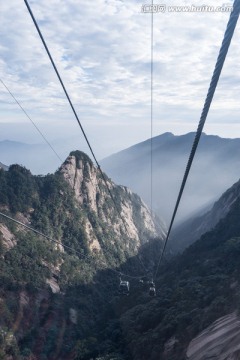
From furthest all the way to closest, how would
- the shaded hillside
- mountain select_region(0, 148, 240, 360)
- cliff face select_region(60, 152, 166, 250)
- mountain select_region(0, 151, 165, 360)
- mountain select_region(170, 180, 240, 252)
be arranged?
mountain select_region(170, 180, 240, 252)
cliff face select_region(60, 152, 166, 250)
mountain select_region(0, 151, 165, 360)
mountain select_region(0, 148, 240, 360)
the shaded hillside

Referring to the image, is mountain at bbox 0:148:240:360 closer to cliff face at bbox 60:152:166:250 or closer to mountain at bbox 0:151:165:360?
mountain at bbox 0:151:165:360

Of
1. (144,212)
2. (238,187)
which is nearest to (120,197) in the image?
(144,212)

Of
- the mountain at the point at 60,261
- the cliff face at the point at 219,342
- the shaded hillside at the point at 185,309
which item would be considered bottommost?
the cliff face at the point at 219,342

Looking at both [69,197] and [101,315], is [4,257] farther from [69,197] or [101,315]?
[69,197]

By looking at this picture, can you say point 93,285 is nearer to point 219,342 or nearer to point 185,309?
point 185,309

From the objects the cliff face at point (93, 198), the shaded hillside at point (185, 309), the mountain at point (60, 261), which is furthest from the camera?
the cliff face at point (93, 198)

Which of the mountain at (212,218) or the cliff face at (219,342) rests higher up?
the mountain at (212,218)

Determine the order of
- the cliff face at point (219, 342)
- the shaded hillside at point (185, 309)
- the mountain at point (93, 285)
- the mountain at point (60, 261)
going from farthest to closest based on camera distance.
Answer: the mountain at point (60, 261)
the mountain at point (93, 285)
the shaded hillside at point (185, 309)
the cliff face at point (219, 342)

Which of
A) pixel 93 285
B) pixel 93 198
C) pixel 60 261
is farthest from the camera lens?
pixel 93 198

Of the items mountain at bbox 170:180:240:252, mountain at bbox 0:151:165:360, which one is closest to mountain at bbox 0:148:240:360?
mountain at bbox 0:151:165:360

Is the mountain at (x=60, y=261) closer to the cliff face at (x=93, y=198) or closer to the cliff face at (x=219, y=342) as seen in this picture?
the cliff face at (x=93, y=198)

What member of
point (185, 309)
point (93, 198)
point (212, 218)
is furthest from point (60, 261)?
point (212, 218)

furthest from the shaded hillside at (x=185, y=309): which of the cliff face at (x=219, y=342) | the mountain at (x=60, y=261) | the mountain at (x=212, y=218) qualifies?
the mountain at (x=212, y=218)
